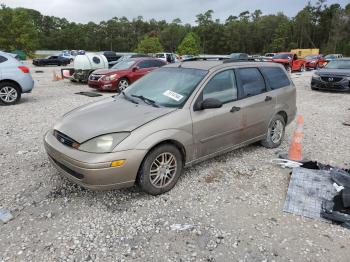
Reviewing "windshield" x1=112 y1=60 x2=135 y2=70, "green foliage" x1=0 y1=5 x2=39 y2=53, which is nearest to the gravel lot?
"windshield" x1=112 y1=60 x2=135 y2=70

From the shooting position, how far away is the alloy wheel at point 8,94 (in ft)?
30.6

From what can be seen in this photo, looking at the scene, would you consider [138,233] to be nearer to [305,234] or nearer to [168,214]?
[168,214]

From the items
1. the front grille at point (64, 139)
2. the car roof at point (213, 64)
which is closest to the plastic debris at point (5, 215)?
the front grille at point (64, 139)

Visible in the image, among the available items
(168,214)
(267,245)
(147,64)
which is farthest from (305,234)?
(147,64)

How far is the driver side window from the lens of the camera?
167 inches

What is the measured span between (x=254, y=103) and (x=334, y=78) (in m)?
9.59

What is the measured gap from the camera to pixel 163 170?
379 centimetres

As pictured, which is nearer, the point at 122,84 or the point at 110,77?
the point at 110,77

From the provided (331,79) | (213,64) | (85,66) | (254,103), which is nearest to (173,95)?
(213,64)

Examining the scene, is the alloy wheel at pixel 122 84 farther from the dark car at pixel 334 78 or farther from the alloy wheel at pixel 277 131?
the dark car at pixel 334 78

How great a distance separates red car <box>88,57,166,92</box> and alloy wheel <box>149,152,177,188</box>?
28.5 ft

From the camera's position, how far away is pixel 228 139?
179 inches

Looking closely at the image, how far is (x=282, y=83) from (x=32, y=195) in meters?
4.60

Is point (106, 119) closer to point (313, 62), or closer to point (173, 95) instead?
point (173, 95)
